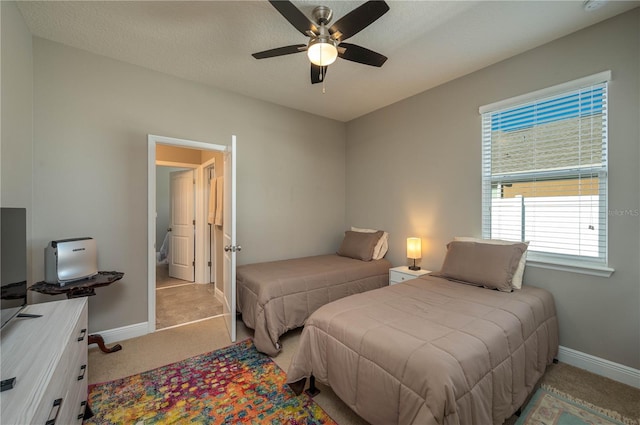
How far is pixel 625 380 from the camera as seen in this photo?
6.63 ft

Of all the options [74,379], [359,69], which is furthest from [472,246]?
[74,379]

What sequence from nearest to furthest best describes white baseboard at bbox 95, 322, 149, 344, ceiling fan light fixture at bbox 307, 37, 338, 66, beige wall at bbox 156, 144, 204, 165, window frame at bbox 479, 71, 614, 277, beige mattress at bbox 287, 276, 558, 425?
beige mattress at bbox 287, 276, 558, 425 → ceiling fan light fixture at bbox 307, 37, 338, 66 → window frame at bbox 479, 71, 614, 277 → white baseboard at bbox 95, 322, 149, 344 → beige wall at bbox 156, 144, 204, 165

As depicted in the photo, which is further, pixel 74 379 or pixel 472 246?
pixel 472 246

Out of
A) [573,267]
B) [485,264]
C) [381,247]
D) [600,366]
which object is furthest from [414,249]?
[600,366]

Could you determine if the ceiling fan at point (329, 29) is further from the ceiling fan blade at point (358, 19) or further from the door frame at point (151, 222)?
the door frame at point (151, 222)

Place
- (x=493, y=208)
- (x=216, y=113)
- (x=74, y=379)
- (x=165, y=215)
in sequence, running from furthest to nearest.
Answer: (x=165, y=215) → (x=216, y=113) → (x=493, y=208) → (x=74, y=379)

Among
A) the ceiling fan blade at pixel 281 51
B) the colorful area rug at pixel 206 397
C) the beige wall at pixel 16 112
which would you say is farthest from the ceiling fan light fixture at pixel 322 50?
the colorful area rug at pixel 206 397

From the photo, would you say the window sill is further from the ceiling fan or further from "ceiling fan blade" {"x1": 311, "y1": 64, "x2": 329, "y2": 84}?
"ceiling fan blade" {"x1": 311, "y1": 64, "x2": 329, "y2": 84}

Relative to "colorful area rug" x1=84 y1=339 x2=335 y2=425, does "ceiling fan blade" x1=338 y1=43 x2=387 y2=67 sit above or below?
above

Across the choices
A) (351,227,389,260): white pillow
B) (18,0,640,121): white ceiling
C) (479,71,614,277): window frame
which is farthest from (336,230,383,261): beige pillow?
(18,0,640,121): white ceiling

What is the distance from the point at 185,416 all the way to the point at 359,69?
131 inches

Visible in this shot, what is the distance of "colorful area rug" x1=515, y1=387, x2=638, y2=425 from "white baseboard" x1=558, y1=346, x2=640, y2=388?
0.47 metres

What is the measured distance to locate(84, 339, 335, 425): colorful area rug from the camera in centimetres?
172

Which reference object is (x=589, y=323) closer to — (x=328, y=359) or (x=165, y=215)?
(x=328, y=359)
